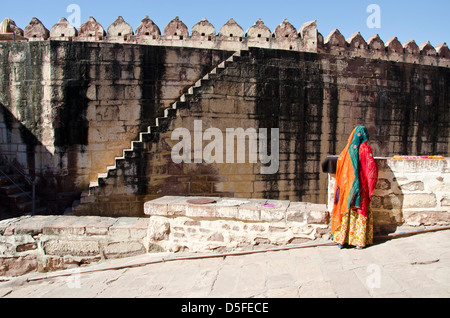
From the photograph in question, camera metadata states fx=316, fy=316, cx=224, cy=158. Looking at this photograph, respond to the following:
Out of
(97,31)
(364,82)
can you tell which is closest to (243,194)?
(364,82)

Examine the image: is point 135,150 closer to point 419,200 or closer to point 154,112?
point 154,112

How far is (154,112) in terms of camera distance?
824 cm

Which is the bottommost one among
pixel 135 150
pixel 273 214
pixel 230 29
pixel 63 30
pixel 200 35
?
pixel 273 214

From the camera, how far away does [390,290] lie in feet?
8.63

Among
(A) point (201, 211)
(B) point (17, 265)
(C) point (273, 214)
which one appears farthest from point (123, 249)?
(C) point (273, 214)

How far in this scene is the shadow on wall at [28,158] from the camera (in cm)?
811

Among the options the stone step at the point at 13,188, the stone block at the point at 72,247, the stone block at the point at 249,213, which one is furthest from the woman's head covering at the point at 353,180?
the stone step at the point at 13,188

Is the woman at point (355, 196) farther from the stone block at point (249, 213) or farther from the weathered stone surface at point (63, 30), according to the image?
the weathered stone surface at point (63, 30)

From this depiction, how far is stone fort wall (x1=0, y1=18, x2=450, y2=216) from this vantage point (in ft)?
A: 24.5

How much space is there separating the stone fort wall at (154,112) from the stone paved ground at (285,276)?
3658 mm

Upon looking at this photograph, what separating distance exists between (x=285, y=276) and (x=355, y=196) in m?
1.35
